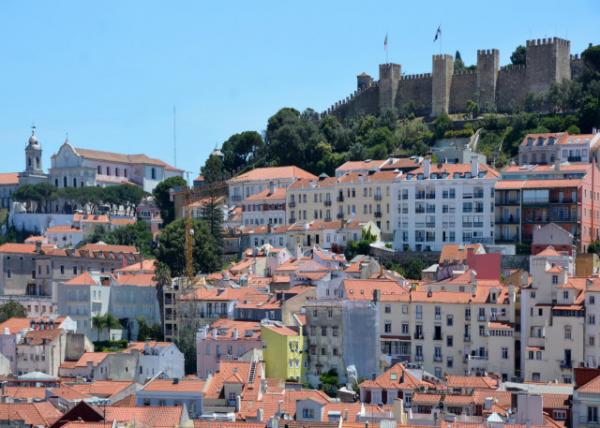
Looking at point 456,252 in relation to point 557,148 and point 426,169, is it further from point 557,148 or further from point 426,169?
point 557,148

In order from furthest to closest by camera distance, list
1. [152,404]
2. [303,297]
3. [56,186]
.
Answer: [56,186] → [303,297] → [152,404]

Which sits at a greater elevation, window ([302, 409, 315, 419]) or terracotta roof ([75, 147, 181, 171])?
terracotta roof ([75, 147, 181, 171])

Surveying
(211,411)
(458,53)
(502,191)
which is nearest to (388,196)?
(502,191)

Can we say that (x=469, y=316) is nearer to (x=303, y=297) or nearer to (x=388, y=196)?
(x=303, y=297)

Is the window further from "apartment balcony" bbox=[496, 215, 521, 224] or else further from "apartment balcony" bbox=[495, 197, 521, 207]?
"apartment balcony" bbox=[495, 197, 521, 207]

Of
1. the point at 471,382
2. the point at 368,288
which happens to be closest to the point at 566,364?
the point at 471,382

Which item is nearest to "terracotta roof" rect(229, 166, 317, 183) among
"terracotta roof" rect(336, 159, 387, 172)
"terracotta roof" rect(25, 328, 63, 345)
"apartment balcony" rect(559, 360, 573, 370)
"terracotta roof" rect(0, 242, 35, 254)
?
"terracotta roof" rect(336, 159, 387, 172)
